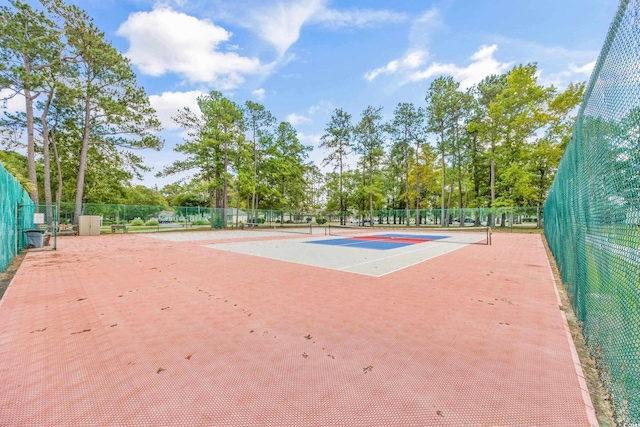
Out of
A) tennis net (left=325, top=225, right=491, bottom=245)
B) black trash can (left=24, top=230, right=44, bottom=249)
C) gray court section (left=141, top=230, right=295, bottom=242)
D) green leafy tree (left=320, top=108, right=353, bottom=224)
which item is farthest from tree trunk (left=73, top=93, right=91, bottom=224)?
green leafy tree (left=320, top=108, right=353, bottom=224)

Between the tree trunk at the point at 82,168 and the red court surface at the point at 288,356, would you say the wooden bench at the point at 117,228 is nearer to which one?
the tree trunk at the point at 82,168

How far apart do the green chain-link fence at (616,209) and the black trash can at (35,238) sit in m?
14.9

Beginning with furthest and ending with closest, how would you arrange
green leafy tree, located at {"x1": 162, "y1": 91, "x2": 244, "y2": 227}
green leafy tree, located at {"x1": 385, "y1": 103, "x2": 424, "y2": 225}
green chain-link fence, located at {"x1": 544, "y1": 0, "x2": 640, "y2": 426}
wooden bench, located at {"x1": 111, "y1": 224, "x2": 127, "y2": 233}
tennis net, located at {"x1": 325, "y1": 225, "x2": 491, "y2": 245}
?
green leafy tree, located at {"x1": 385, "y1": 103, "x2": 424, "y2": 225}
green leafy tree, located at {"x1": 162, "y1": 91, "x2": 244, "y2": 227}
wooden bench, located at {"x1": 111, "y1": 224, "x2": 127, "y2": 233}
tennis net, located at {"x1": 325, "y1": 225, "x2": 491, "y2": 245}
green chain-link fence, located at {"x1": 544, "y1": 0, "x2": 640, "y2": 426}

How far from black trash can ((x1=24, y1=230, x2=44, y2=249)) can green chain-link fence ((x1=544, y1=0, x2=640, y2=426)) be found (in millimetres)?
14897

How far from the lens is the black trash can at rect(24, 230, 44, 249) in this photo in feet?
32.1

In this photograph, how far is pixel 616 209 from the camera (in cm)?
181

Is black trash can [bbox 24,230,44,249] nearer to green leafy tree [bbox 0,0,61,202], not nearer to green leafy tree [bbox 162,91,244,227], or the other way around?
green leafy tree [bbox 0,0,61,202]

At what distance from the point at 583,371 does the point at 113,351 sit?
13.9 feet

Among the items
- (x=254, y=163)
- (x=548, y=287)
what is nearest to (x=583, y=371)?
(x=548, y=287)

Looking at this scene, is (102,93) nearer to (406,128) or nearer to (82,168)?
(82,168)

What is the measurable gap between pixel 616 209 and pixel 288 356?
2777mm

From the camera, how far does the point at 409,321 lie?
3.24m

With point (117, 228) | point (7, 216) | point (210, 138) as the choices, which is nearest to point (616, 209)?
point (7, 216)

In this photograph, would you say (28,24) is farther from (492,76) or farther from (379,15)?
(492,76)
